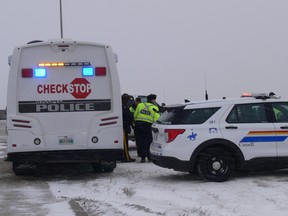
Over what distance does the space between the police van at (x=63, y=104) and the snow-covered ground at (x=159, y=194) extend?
26.9 inches

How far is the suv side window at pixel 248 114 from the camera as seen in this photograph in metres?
9.66

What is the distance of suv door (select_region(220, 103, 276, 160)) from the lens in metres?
9.53

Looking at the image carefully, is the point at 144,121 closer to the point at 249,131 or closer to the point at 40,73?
the point at 40,73

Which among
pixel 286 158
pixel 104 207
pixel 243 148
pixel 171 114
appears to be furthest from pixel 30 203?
pixel 286 158

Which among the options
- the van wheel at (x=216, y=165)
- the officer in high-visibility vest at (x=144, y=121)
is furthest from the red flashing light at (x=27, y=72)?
the van wheel at (x=216, y=165)

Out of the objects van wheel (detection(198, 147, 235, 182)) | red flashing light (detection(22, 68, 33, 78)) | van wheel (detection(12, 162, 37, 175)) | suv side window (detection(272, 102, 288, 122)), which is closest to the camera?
van wheel (detection(198, 147, 235, 182))

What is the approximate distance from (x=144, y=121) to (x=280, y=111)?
380 centimetres

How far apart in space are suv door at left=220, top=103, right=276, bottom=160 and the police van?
227 centimetres

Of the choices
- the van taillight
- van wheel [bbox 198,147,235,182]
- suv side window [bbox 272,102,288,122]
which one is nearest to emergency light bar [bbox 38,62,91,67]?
the van taillight

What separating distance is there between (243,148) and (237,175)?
3.51ft

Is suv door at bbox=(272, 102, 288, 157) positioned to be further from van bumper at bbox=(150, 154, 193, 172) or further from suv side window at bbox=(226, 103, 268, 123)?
van bumper at bbox=(150, 154, 193, 172)

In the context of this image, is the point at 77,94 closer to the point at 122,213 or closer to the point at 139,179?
the point at 139,179

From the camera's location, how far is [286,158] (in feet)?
31.7

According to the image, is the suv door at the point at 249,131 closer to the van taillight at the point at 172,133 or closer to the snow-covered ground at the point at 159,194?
the snow-covered ground at the point at 159,194
